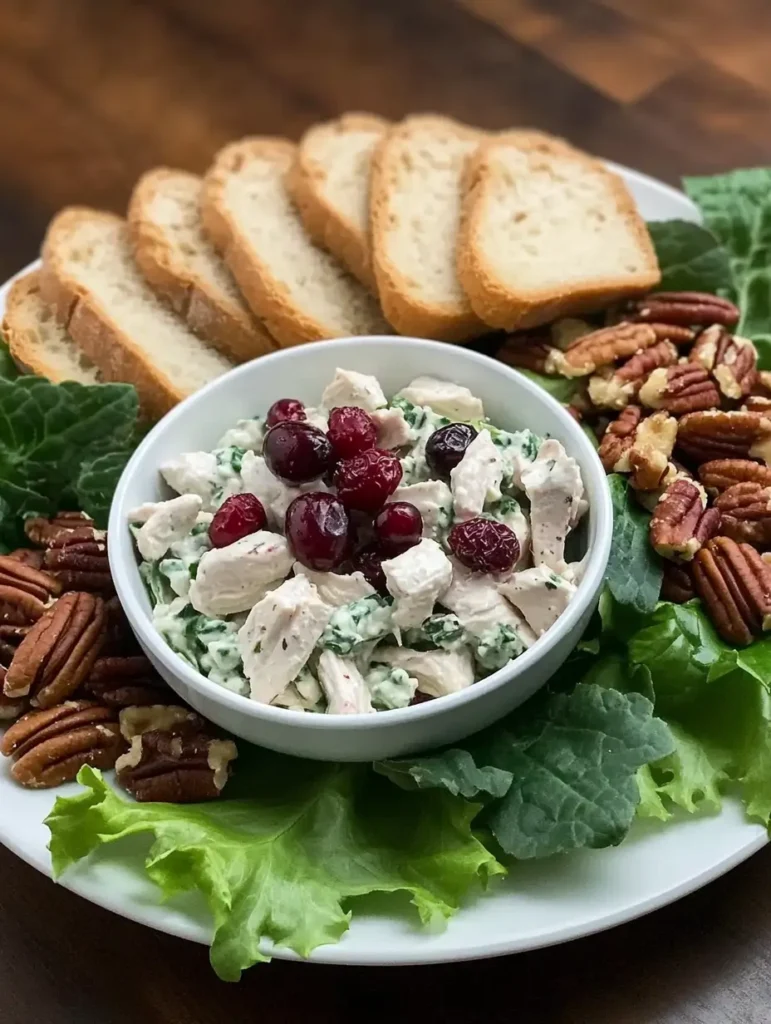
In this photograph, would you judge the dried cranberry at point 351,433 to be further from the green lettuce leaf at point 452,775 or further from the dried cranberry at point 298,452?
the green lettuce leaf at point 452,775

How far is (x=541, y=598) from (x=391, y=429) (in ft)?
1.39

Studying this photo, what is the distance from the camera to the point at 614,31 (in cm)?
369

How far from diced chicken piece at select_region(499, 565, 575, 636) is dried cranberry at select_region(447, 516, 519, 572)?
0.15 ft

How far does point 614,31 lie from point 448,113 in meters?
0.70

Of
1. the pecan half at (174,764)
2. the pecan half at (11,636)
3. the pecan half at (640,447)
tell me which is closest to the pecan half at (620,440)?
the pecan half at (640,447)

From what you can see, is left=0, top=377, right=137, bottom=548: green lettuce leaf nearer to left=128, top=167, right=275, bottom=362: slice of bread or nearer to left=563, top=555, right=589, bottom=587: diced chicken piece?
left=128, top=167, right=275, bottom=362: slice of bread

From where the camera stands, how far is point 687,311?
7.82ft

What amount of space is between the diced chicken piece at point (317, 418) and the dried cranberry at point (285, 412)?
14 millimetres

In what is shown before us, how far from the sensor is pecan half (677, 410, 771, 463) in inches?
82.4

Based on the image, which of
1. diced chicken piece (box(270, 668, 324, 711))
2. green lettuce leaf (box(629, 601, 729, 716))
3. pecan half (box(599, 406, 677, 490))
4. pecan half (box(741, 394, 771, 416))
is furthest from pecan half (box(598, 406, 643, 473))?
diced chicken piece (box(270, 668, 324, 711))

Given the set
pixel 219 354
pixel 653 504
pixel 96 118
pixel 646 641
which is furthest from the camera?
pixel 96 118

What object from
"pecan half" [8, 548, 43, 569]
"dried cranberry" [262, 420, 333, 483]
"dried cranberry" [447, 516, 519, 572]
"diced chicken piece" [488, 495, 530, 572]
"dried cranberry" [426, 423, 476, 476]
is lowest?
"pecan half" [8, 548, 43, 569]

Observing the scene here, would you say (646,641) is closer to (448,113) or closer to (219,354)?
(219,354)

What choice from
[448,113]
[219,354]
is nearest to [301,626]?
[219,354]
